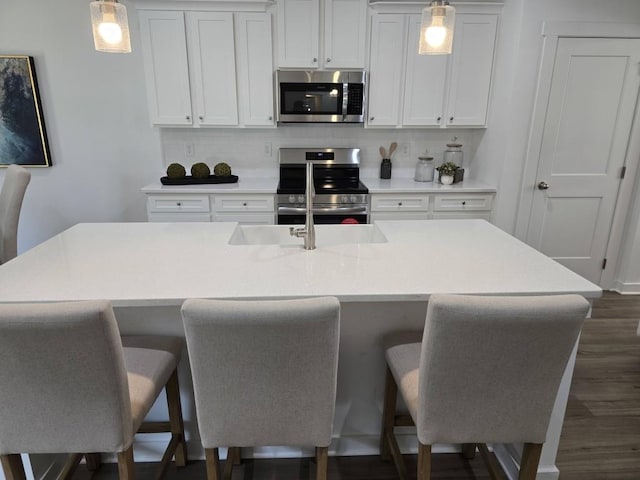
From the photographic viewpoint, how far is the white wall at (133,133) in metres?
3.15

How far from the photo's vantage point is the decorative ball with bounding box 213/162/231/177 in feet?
11.7

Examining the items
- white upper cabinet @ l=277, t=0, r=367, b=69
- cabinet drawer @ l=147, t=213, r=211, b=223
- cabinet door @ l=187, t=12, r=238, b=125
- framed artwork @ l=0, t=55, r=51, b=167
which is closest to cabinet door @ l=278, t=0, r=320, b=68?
white upper cabinet @ l=277, t=0, r=367, b=69

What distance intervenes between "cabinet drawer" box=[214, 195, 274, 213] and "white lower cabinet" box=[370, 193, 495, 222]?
90 cm

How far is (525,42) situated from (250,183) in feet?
8.12

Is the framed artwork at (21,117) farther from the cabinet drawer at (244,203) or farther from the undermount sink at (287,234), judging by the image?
the undermount sink at (287,234)

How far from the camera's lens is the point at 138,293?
130 cm

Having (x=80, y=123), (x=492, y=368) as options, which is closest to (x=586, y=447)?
(x=492, y=368)

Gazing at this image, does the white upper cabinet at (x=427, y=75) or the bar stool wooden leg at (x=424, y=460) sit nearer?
the bar stool wooden leg at (x=424, y=460)

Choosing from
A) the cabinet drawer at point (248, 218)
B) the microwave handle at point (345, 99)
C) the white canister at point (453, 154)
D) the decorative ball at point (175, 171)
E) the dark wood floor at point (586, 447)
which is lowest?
the dark wood floor at point (586, 447)

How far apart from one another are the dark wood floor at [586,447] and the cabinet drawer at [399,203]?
1.56 m

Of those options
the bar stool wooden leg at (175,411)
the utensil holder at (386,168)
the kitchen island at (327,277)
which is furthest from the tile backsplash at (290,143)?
the bar stool wooden leg at (175,411)

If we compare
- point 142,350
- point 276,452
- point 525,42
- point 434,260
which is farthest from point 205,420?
point 525,42

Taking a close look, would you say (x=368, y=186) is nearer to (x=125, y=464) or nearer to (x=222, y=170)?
(x=222, y=170)

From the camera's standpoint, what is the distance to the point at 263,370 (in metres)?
1.12
